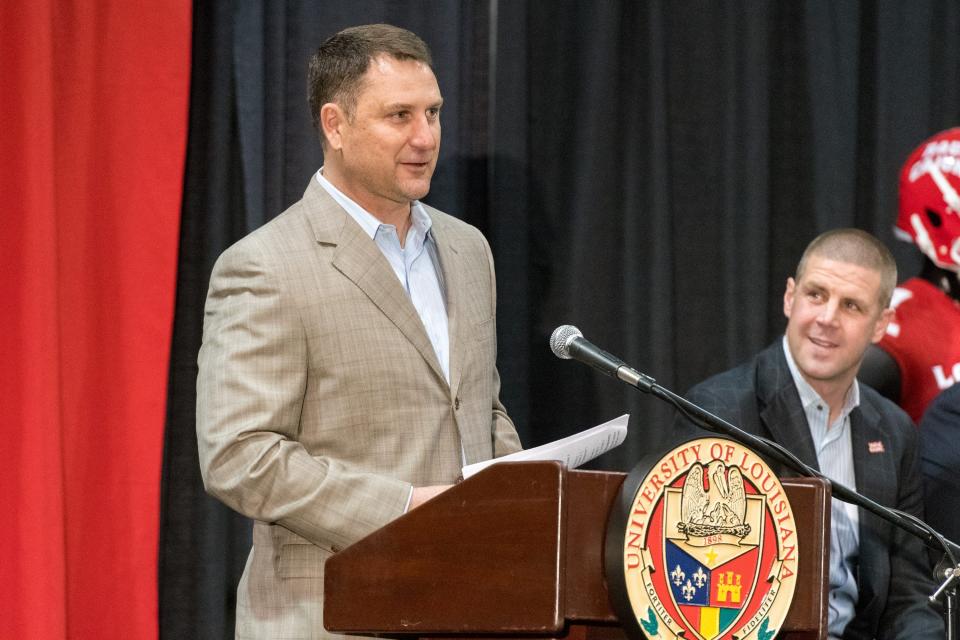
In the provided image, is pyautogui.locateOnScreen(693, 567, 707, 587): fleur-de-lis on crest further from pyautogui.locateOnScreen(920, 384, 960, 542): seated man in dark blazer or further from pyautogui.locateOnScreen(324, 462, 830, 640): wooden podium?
pyautogui.locateOnScreen(920, 384, 960, 542): seated man in dark blazer

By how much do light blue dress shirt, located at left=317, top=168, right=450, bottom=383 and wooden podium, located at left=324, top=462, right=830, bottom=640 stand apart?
1.78ft

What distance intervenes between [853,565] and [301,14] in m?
1.72

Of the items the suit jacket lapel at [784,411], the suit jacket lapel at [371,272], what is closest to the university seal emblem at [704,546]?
Answer: the suit jacket lapel at [371,272]

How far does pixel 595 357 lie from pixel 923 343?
1.76 metres

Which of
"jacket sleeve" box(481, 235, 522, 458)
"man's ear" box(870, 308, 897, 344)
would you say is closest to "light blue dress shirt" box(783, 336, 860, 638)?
"man's ear" box(870, 308, 897, 344)

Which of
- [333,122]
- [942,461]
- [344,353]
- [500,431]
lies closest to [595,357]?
[344,353]

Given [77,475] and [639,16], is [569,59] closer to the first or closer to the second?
[639,16]

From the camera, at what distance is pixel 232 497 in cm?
183

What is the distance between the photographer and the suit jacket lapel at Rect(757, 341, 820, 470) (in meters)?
2.61

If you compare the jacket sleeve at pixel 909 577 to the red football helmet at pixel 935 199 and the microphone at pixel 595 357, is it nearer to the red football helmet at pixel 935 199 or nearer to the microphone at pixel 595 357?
the red football helmet at pixel 935 199

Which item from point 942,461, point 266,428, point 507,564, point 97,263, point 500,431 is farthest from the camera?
point 942,461

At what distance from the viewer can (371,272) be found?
1.99m

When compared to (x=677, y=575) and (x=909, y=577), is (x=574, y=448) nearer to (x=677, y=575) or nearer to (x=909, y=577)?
(x=677, y=575)

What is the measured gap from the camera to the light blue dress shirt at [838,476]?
8.59 ft
